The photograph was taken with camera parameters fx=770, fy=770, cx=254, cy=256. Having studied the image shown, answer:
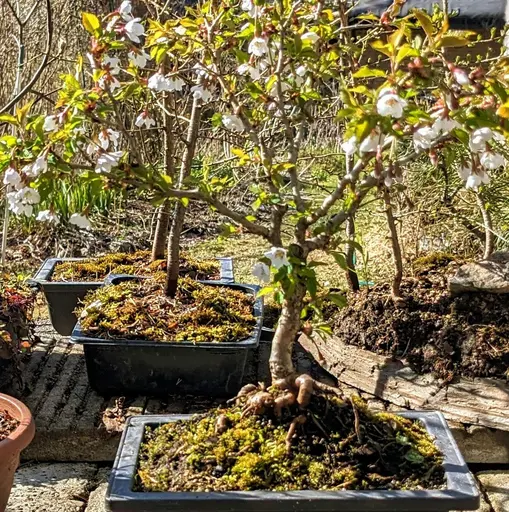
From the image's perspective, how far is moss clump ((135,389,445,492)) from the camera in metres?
1.84

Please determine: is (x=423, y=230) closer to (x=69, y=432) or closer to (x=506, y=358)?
(x=506, y=358)

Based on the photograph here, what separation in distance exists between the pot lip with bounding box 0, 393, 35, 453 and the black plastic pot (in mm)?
1209

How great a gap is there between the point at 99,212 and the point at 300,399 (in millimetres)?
4165

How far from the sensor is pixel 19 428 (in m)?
2.30

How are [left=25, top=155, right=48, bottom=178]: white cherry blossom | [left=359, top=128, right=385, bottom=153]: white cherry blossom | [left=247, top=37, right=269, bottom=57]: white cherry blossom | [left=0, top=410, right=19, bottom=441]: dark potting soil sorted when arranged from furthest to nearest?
[left=0, top=410, right=19, bottom=441]: dark potting soil < [left=247, top=37, right=269, bottom=57]: white cherry blossom < [left=25, top=155, right=48, bottom=178]: white cherry blossom < [left=359, top=128, right=385, bottom=153]: white cherry blossom

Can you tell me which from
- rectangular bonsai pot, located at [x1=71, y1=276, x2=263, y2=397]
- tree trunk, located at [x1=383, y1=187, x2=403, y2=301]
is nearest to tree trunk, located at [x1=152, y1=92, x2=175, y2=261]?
rectangular bonsai pot, located at [x1=71, y1=276, x2=263, y2=397]

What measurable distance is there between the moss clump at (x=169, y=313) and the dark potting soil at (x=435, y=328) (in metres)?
0.45

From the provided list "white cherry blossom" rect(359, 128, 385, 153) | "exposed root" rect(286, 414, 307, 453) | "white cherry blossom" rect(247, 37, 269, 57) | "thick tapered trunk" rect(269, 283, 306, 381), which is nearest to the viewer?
"white cherry blossom" rect(359, 128, 385, 153)

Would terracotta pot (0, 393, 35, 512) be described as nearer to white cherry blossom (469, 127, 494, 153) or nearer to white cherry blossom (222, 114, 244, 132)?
white cherry blossom (222, 114, 244, 132)

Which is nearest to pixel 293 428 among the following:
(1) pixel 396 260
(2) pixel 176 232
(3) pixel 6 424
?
(3) pixel 6 424

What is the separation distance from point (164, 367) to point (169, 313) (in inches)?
9.7

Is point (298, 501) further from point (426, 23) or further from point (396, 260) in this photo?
point (396, 260)

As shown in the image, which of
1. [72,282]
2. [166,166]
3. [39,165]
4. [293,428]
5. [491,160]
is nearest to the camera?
[491,160]

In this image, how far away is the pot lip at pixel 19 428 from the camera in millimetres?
2240
